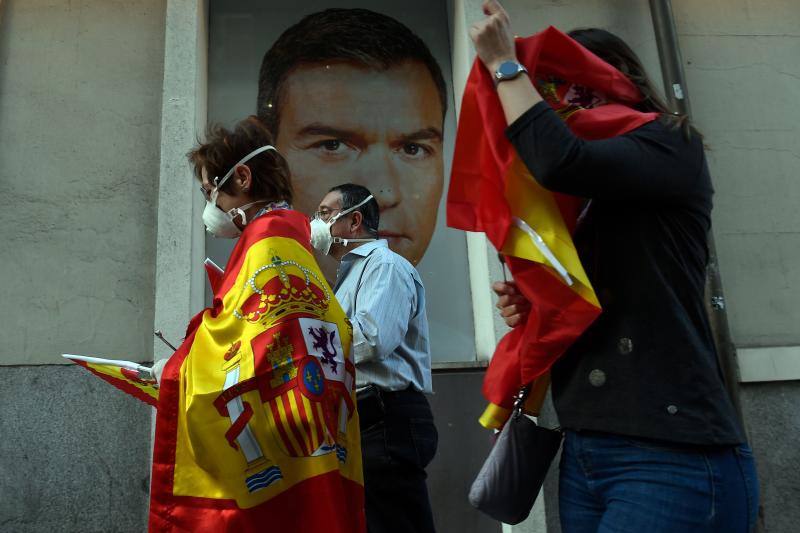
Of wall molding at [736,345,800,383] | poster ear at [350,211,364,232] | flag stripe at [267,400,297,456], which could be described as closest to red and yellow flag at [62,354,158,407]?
flag stripe at [267,400,297,456]

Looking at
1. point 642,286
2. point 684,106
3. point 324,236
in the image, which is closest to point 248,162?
point 324,236

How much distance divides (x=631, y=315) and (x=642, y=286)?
67 millimetres

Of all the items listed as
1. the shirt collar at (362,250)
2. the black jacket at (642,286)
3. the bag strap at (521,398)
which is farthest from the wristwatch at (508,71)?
the shirt collar at (362,250)

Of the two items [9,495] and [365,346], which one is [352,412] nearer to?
[365,346]

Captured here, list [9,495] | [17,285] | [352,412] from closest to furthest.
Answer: [352,412] → [9,495] → [17,285]

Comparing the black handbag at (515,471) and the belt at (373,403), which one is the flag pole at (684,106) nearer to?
the belt at (373,403)

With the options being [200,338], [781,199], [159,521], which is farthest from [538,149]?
Answer: [781,199]

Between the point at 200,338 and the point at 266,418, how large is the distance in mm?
367

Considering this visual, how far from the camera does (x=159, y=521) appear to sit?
86.6 inches

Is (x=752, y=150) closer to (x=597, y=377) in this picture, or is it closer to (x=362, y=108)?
(x=362, y=108)

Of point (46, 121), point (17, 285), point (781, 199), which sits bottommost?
point (17, 285)

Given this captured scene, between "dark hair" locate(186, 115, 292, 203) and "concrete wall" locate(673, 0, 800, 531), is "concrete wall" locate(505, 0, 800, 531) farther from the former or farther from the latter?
"dark hair" locate(186, 115, 292, 203)

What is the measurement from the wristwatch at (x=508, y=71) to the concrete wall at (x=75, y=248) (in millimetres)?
3590

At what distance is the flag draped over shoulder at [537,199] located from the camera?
1.62 m
